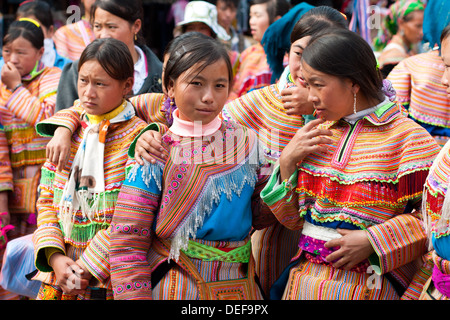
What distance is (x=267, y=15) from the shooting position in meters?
5.16

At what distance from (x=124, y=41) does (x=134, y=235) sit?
162cm

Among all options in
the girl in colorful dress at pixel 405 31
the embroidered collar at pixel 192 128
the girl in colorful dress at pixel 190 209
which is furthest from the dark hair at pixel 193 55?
the girl in colorful dress at pixel 405 31

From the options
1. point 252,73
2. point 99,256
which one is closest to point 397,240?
point 99,256

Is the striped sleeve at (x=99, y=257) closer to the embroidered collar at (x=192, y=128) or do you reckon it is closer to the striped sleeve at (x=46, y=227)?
the striped sleeve at (x=46, y=227)

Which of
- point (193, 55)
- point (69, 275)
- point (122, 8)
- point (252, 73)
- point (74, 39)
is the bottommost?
point (252, 73)

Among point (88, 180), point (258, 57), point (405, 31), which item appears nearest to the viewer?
point (88, 180)

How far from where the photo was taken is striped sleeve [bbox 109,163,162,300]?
215 centimetres

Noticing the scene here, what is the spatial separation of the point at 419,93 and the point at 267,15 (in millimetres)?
2064

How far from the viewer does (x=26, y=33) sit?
3840mm

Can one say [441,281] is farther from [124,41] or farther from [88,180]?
[124,41]

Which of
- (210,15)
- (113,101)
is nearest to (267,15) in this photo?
(210,15)

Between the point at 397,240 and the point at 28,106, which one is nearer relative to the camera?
the point at 397,240
